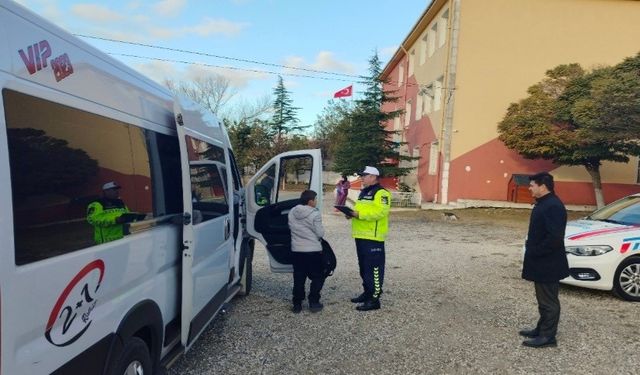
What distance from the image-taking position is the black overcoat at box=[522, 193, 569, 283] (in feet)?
14.7

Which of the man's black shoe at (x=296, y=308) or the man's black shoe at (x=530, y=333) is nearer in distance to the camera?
the man's black shoe at (x=530, y=333)

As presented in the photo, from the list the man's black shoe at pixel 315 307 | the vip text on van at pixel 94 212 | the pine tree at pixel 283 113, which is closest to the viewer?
the vip text on van at pixel 94 212

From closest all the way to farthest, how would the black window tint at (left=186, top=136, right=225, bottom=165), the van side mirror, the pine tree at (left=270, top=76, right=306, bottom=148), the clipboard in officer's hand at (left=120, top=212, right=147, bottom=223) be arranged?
the clipboard in officer's hand at (left=120, top=212, right=147, bottom=223)
the black window tint at (left=186, top=136, right=225, bottom=165)
the van side mirror
the pine tree at (left=270, top=76, right=306, bottom=148)

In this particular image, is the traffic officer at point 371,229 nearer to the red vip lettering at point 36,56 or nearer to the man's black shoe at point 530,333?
the man's black shoe at point 530,333

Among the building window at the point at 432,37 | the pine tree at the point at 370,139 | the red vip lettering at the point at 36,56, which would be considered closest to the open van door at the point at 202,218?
the red vip lettering at the point at 36,56

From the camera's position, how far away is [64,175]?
2199mm

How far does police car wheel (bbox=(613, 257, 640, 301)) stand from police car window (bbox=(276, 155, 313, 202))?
425 cm

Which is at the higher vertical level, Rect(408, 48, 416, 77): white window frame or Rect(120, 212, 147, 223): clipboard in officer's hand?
Rect(408, 48, 416, 77): white window frame

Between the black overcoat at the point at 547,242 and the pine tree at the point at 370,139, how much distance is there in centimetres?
1718

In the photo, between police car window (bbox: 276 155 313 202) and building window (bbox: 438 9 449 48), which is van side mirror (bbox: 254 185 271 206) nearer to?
police car window (bbox: 276 155 313 202)

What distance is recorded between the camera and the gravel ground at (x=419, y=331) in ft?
13.8

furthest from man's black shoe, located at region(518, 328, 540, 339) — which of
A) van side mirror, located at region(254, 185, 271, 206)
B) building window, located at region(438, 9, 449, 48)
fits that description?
building window, located at region(438, 9, 449, 48)

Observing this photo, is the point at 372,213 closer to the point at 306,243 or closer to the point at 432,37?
the point at 306,243

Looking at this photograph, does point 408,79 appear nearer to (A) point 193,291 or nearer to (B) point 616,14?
(B) point 616,14
